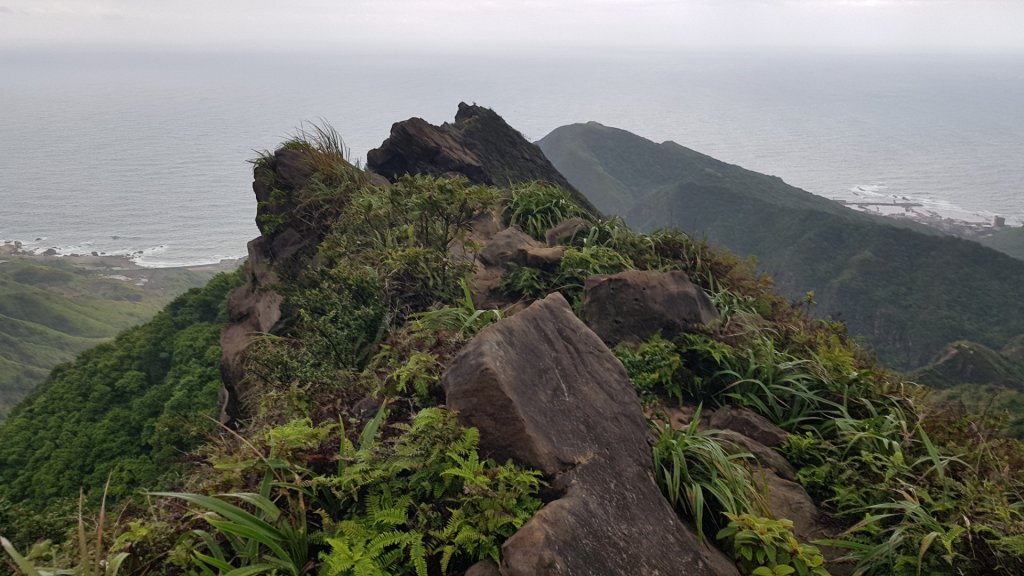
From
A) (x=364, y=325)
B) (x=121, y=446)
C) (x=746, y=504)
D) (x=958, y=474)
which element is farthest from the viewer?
(x=121, y=446)

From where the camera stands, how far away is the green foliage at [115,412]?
18359mm

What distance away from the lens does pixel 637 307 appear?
18.7 ft

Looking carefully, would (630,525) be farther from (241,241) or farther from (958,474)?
(241,241)

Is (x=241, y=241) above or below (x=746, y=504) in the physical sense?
below

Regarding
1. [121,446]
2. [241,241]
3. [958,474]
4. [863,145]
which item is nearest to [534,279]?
[958,474]

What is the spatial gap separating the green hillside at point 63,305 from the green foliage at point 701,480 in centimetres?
6914

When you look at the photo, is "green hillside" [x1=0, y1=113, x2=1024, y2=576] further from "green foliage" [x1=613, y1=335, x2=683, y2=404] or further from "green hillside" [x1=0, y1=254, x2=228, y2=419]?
"green hillside" [x1=0, y1=254, x2=228, y2=419]

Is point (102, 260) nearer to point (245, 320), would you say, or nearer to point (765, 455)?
point (245, 320)

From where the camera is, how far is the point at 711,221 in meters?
75.1

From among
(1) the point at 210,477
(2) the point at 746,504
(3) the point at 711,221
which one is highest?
(1) the point at 210,477

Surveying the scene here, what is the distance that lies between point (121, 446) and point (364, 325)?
2040 cm

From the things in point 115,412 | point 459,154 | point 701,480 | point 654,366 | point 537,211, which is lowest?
point 115,412

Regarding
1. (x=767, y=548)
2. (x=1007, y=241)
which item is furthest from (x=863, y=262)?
(x=767, y=548)

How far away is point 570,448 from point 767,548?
111cm
